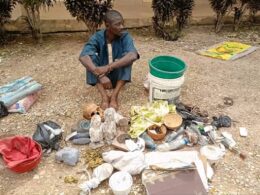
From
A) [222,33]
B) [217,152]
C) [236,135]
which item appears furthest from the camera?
[222,33]

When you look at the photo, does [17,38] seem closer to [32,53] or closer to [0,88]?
[32,53]

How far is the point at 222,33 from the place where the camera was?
562 cm

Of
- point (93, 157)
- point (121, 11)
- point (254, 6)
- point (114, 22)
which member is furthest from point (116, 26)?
point (254, 6)

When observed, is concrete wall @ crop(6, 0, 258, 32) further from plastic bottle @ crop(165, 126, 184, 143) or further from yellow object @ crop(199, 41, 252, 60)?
plastic bottle @ crop(165, 126, 184, 143)

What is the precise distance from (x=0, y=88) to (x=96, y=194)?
1785mm

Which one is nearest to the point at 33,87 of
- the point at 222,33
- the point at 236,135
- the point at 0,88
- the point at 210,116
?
the point at 0,88

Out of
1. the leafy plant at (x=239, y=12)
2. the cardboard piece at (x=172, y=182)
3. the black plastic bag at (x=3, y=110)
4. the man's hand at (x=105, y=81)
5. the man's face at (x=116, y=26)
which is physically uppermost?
the man's face at (x=116, y=26)

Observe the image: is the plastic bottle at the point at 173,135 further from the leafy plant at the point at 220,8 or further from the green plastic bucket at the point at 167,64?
the leafy plant at the point at 220,8

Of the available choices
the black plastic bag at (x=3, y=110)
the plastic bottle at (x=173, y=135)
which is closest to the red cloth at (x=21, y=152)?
the black plastic bag at (x=3, y=110)

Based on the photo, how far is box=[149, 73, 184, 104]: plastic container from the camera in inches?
129

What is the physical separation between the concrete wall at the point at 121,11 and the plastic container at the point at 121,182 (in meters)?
3.43

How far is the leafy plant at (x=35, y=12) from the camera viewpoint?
459 cm

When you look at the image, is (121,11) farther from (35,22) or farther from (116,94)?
(116,94)

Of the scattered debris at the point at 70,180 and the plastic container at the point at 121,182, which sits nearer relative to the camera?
the plastic container at the point at 121,182
